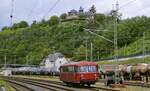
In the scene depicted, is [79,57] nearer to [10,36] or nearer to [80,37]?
[80,37]

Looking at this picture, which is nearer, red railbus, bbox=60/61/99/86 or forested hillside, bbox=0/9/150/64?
red railbus, bbox=60/61/99/86

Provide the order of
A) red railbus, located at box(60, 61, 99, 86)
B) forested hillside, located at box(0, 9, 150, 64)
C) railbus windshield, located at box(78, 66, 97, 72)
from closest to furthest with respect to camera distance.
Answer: red railbus, located at box(60, 61, 99, 86) < railbus windshield, located at box(78, 66, 97, 72) < forested hillside, located at box(0, 9, 150, 64)

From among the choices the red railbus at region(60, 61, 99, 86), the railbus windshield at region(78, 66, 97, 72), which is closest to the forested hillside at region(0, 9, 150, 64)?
the red railbus at region(60, 61, 99, 86)

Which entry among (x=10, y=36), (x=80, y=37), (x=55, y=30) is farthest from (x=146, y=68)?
(x=55, y=30)

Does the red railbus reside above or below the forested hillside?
below

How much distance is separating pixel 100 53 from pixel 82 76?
9495 centimetres

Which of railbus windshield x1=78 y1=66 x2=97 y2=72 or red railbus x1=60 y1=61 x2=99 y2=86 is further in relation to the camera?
railbus windshield x1=78 y1=66 x2=97 y2=72

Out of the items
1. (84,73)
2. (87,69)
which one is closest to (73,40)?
(87,69)

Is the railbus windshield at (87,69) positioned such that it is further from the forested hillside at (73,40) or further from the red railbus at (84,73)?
the forested hillside at (73,40)

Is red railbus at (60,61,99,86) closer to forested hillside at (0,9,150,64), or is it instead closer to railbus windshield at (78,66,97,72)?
railbus windshield at (78,66,97,72)

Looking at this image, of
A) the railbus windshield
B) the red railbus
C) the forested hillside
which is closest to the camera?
the red railbus

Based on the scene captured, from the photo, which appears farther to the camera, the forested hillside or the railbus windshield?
the forested hillside

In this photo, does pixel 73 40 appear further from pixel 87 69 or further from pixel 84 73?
pixel 84 73

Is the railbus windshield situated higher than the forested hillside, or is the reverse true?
the forested hillside
